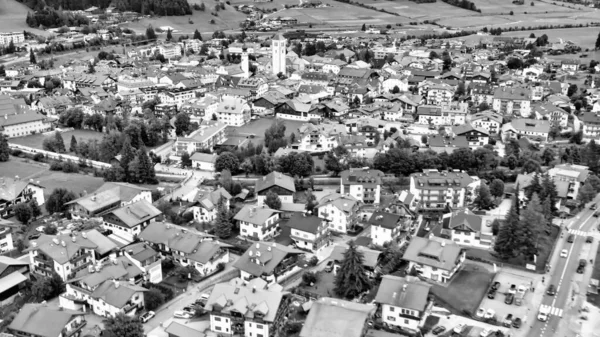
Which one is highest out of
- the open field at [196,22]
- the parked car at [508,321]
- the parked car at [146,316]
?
the open field at [196,22]

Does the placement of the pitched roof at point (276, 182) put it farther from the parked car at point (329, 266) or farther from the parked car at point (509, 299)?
the parked car at point (509, 299)

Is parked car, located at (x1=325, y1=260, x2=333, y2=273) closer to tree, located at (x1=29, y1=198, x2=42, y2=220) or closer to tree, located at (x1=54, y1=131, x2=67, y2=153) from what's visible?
tree, located at (x1=29, y1=198, x2=42, y2=220)

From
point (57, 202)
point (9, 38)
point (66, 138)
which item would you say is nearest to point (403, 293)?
point (57, 202)

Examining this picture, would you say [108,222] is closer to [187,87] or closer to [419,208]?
[419,208]

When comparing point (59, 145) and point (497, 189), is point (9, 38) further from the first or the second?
point (497, 189)

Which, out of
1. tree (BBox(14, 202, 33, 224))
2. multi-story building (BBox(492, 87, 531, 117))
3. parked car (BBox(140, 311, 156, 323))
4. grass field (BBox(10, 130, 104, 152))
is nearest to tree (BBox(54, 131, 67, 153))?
grass field (BBox(10, 130, 104, 152))

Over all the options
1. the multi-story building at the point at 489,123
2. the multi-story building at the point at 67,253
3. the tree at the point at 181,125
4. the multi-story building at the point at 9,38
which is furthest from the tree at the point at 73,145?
the multi-story building at the point at 9,38
